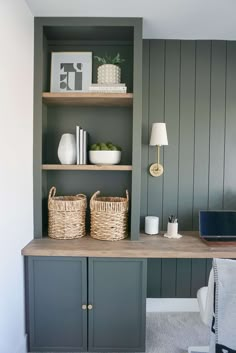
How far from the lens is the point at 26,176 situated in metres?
1.97

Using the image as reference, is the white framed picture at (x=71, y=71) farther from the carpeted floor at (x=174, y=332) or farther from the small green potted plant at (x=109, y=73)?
the carpeted floor at (x=174, y=332)

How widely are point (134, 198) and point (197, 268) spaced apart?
0.98m

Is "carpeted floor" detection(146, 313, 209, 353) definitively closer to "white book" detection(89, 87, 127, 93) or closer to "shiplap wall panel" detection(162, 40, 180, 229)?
"shiplap wall panel" detection(162, 40, 180, 229)

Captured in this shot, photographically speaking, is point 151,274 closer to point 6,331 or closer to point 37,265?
point 37,265

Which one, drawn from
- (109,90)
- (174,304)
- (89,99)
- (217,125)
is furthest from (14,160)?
(174,304)

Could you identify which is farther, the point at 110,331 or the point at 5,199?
the point at 110,331

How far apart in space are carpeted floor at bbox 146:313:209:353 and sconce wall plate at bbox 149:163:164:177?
48.9 inches

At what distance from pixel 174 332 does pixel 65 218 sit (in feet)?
4.13

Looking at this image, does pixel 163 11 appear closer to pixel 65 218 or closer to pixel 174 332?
pixel 65 218

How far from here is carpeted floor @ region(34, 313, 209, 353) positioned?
2043 mm

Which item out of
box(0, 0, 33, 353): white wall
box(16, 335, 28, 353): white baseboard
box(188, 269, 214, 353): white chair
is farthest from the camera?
box(16, 335, 28, 353): white baseboard

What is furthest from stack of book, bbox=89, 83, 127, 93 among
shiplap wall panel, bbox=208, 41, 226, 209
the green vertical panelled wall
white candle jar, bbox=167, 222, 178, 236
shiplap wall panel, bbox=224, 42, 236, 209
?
white candle jar, bbox=167, 222, 178, 236

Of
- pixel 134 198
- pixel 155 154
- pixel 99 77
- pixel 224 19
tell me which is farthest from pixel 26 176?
pixel 224 19

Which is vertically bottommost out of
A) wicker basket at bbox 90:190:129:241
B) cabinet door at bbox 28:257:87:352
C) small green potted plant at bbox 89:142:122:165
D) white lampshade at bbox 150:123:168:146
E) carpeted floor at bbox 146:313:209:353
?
carpeted floor at bbox 146:313:209:353
